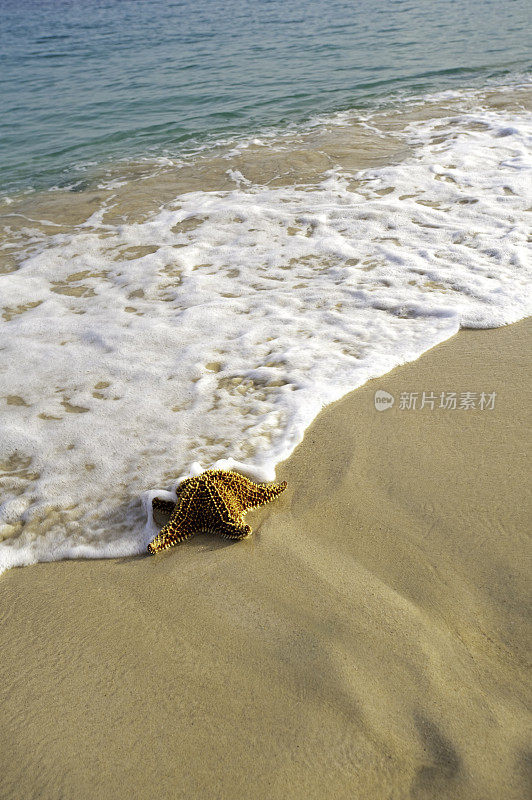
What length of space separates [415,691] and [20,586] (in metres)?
1.95

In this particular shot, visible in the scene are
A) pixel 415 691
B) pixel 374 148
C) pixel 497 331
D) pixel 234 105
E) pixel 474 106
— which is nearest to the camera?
pixel 415 691

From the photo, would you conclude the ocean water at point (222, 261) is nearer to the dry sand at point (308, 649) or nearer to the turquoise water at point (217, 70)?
the turquoise water at point (217, 70)

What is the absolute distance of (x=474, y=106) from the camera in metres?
11.2

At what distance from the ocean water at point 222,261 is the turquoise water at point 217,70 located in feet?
0.37

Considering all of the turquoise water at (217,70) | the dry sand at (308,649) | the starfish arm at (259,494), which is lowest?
the dry sand at (308,649)

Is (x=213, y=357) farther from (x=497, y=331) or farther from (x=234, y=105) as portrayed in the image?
(x=234, y=105)

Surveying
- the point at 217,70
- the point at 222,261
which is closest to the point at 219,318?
the point at 222,261

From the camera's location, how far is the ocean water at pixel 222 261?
3816 mm

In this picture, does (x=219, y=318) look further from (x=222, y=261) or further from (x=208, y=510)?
(x=208, y=510)

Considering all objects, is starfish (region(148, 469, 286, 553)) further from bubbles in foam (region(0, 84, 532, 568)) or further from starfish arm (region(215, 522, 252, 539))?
bubbles in foam (region(0, 84, 532, 568))

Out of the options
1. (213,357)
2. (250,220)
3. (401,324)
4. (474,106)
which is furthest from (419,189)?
(474,106)

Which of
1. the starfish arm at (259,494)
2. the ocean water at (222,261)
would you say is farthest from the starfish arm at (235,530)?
the ocean water at (222,261)

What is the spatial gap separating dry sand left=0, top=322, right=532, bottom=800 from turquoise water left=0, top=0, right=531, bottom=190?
813 cm

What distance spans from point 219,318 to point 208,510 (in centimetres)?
252
